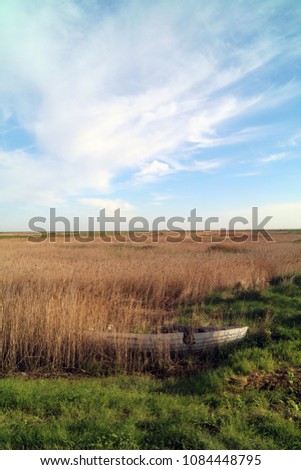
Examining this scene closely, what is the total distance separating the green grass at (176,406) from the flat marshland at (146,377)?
0.05 ft

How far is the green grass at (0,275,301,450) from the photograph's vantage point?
3.91 meters

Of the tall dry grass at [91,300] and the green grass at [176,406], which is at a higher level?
the tall dry grass at [91,300]

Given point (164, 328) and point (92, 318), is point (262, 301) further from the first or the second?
point (92, 318)

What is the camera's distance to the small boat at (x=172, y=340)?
707 cm

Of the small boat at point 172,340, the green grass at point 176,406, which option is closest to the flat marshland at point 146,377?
the green grass at point 176,406

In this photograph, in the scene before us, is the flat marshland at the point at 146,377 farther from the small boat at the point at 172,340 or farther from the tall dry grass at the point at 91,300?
the small boat at the point at 172,340

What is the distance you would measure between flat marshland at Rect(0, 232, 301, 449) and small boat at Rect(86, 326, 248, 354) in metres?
0.17

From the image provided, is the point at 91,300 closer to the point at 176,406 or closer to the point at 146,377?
the point at 146,377

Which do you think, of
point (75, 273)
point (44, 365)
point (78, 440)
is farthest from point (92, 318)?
point (75, 273)

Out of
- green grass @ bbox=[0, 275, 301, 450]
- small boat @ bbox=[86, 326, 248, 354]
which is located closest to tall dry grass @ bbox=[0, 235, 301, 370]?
small boat @ bbox=[86, 326, 248, 354]

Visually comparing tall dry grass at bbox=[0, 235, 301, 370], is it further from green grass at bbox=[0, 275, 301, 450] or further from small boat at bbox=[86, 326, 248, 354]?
green grass at bbox=[0, 275, 301, 450]

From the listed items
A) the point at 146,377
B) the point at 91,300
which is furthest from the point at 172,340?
the point at 91,300

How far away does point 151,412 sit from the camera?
15.2 feet
